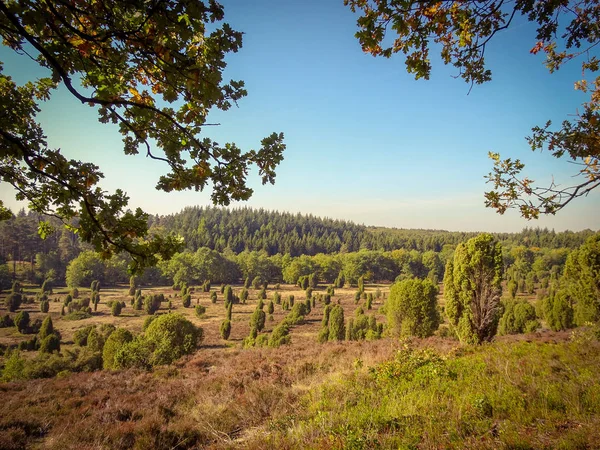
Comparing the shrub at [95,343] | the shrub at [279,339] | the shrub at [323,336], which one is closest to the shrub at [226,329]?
the shrub at [279,339]

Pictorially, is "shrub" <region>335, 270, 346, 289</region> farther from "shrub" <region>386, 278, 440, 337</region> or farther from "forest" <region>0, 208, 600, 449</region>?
"shrub" <region>386, 278, 440, 337</region>

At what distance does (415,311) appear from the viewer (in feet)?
66.2

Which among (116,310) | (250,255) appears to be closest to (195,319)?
(116,310)

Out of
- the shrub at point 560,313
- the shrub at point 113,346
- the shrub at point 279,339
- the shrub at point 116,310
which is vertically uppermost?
the shrub at point 560,313

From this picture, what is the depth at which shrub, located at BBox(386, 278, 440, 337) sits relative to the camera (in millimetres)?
19969

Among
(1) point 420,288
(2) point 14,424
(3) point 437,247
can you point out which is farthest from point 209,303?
(3) point 437,247

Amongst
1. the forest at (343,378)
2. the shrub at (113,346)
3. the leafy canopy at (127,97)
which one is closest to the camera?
the leafy canopy at (127,97)

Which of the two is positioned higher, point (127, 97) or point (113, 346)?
point (127, 97)

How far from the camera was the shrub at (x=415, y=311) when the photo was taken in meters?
20.0

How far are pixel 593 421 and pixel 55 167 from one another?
7.17 metres

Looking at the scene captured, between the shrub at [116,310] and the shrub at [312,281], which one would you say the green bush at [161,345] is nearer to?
the shrub at [116,310]

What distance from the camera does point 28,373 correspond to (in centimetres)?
1573

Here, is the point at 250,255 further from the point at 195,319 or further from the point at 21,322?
the point at 21,322

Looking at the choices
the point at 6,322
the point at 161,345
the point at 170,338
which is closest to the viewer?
the point at 161,345
